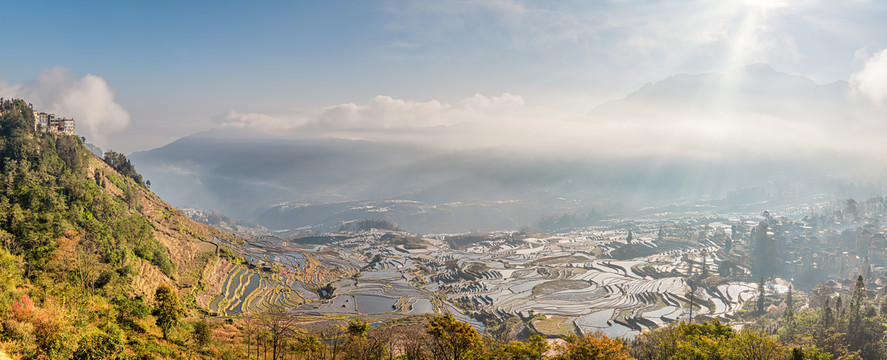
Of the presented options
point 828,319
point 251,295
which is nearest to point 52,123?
point 251,295

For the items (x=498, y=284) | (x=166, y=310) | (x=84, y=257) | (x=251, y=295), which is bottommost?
(x=498, y=284)

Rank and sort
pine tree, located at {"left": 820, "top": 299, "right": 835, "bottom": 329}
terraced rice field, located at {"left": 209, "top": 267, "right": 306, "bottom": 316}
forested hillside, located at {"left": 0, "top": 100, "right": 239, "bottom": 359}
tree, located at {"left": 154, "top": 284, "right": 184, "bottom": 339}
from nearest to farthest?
forested hillside, located at {"left": 0, "top": 100, "right": 239, "bottom": 359} < tree, located at {"left": 154, "top": 284, "right": 184, "bottom": 339} < pine tree, located at {"left": 820, "top": 299, "right": 835, "bottom": 329} < terraced rice field, located at {"left": 209, "top": 267, "right": 306, "bottom": 316}

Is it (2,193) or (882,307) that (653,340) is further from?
(2,193)

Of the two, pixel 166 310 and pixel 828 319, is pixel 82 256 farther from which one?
pixel 828 319

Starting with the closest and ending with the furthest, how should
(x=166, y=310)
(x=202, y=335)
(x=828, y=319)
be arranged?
(x=202, y=335) < (x=166, y=310) < (x=828, y=319)

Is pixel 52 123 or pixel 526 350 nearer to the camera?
pixel 526 350

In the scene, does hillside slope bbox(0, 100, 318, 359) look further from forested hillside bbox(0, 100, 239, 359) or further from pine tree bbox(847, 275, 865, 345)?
pine tree bbox(847, 275, 865, 345)

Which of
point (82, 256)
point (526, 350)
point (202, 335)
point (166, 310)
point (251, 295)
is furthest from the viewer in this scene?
point (251, 295)

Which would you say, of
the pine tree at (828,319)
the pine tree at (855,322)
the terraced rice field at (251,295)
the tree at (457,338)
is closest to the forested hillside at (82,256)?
the terraced rice field at (251,295)

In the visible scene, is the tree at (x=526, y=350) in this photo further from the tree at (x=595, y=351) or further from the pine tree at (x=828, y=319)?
the pine tree at (x=828, y=319)

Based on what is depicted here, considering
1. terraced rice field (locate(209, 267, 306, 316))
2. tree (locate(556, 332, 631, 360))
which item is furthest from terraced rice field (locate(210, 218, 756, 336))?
tree (locate(556, 332, 631, 360))

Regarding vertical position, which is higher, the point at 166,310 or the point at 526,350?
the point at 166,310

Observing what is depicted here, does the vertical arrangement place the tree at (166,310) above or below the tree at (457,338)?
above
